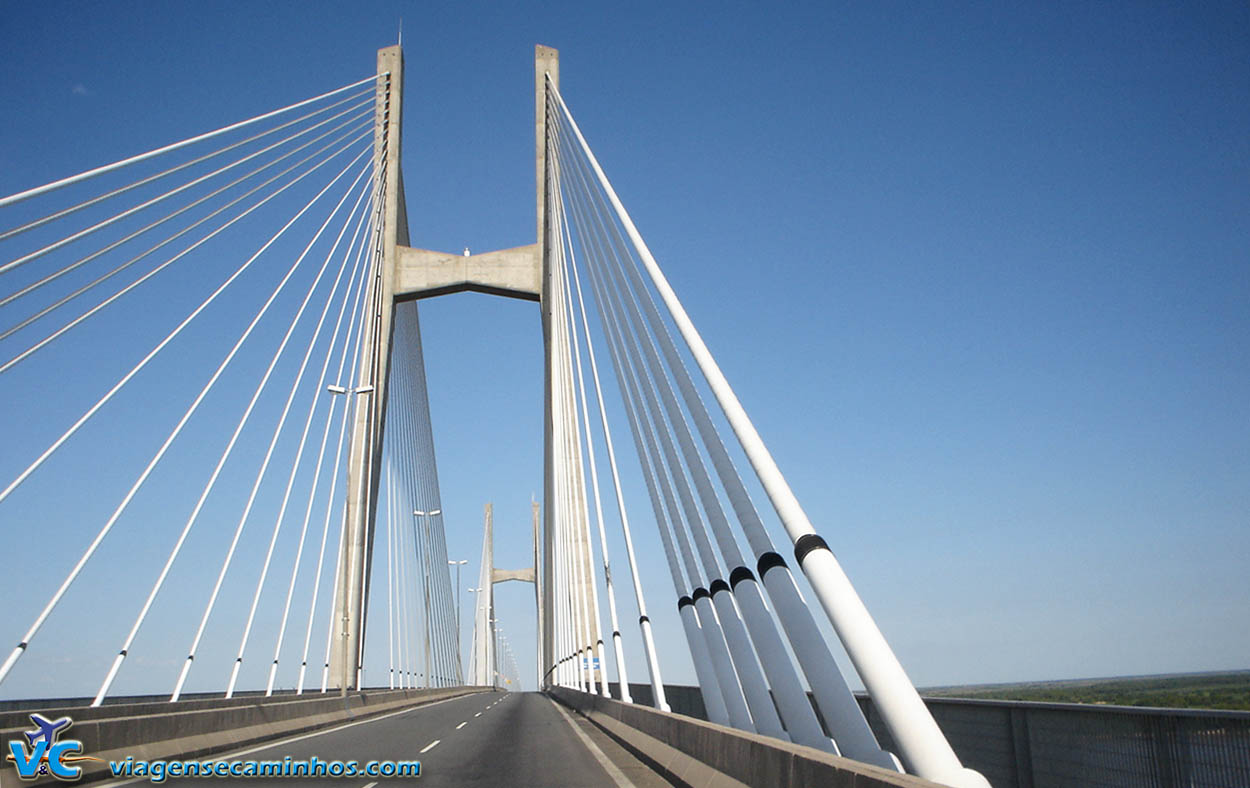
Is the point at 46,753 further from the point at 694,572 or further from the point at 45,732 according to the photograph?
the point at 694,572

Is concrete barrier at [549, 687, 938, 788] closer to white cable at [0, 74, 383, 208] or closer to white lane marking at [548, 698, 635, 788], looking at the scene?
white lane marking at [548, 698, 635, 788]

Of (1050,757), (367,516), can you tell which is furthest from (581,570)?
(1050,757)

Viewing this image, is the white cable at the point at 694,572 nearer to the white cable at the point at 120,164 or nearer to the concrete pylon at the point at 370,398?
the white cable at the point at 120,164

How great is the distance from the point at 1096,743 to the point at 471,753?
8.28m

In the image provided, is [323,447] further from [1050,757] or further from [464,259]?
[1050,757]

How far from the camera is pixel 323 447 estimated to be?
21.8 meters

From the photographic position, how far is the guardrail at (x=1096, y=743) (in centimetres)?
558

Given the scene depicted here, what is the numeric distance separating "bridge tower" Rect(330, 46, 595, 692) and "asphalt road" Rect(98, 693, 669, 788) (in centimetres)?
535

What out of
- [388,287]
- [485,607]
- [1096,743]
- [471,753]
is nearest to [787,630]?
[1096,743]

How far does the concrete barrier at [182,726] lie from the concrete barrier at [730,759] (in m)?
5.11

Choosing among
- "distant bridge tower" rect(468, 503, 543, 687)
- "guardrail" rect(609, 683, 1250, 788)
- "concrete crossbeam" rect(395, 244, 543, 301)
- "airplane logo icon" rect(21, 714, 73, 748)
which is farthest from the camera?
"distant bridge tower" rect(468, 503, 543, 687)

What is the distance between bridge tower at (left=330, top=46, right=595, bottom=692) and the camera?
966 inches

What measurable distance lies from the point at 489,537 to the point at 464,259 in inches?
2226

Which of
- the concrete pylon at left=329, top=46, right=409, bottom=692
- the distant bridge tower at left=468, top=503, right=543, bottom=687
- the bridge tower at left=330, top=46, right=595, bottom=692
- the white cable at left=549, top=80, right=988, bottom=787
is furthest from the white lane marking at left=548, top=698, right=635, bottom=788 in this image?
Answer: the distant bridge tower at left=468, top=503, right=543, bottom=687
